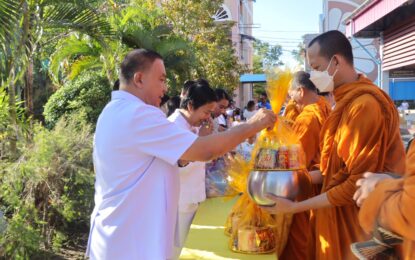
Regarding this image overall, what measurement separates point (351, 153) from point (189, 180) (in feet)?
4.30

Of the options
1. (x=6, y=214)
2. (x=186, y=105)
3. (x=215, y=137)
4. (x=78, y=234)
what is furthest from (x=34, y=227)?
(x=215, y=137)

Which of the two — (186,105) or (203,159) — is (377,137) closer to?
(203,159)

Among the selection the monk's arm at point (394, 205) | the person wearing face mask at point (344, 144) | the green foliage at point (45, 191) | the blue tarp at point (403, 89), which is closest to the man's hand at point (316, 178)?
the person wearing face mask at point (344, 144)

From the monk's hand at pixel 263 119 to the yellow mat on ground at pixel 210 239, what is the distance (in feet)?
3.08

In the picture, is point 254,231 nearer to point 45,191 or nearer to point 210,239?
point 210,239

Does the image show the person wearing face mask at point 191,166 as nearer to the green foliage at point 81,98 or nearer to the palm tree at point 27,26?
the palm tree at point 27,26

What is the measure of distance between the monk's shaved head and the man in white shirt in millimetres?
711

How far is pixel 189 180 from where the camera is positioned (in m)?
3.13

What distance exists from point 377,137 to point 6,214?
3.16 m

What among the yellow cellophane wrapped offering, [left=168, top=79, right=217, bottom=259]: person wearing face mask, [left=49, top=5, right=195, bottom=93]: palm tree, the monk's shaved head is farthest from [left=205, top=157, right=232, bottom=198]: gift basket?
[left=49, top=5, right=195, bottom=93]: palm tree

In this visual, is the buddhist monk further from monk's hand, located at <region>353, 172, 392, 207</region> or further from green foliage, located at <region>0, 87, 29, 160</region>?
green foliage, located at <region>0, 87, 29, 160</region>

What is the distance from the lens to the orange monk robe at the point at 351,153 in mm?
2094

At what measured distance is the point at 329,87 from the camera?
235 centimetres

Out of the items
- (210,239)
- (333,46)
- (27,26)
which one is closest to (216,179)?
(210,239)
